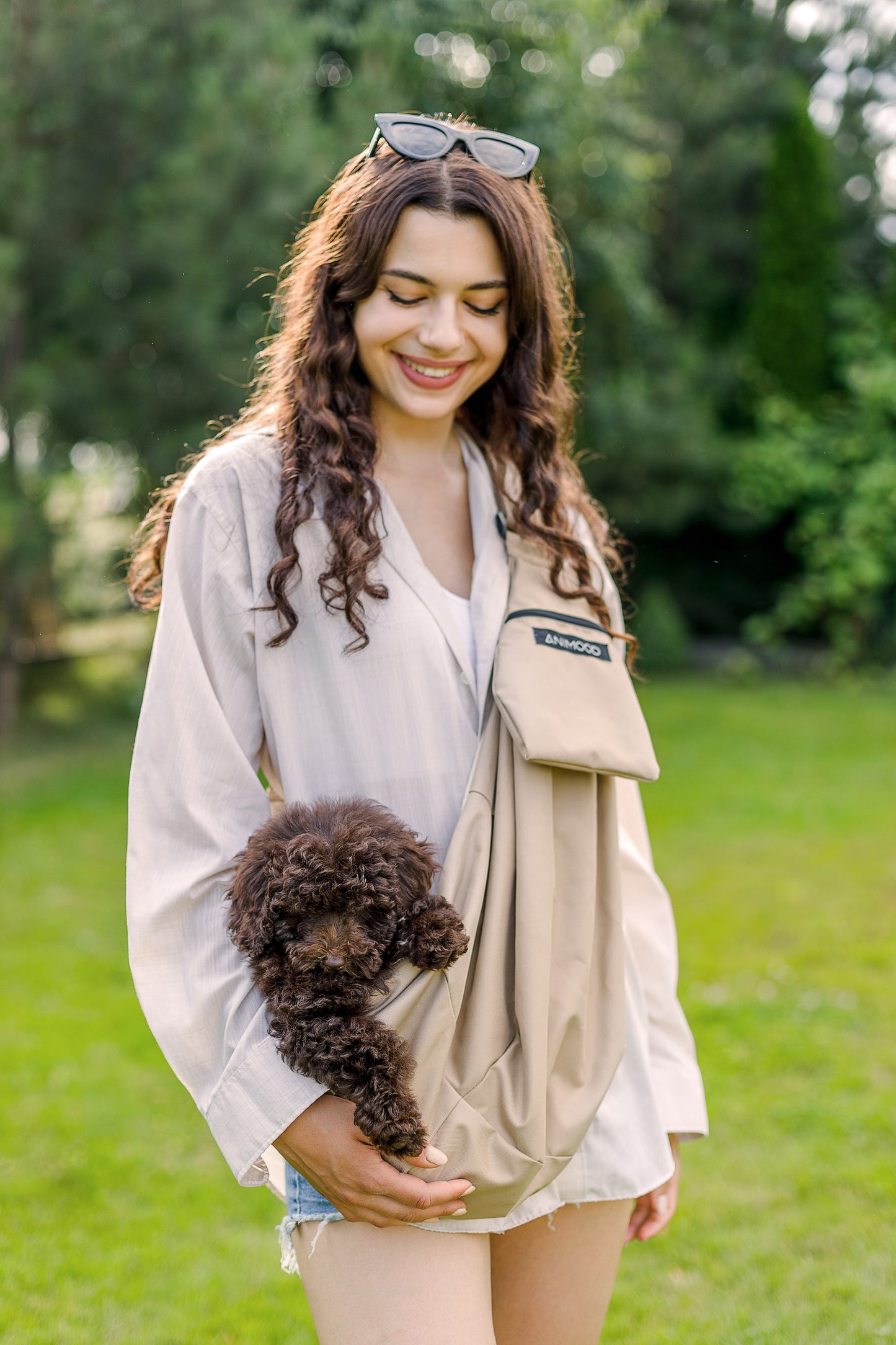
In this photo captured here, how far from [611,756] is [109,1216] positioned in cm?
302

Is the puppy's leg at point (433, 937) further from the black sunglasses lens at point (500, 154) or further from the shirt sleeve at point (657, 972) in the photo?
the black sunglasses lens at point (500, 154)

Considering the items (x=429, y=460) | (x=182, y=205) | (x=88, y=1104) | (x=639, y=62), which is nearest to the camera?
(x=429, y=460)

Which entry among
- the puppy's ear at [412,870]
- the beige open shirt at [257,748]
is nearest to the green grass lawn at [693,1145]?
the beige open shirt at [257,748]

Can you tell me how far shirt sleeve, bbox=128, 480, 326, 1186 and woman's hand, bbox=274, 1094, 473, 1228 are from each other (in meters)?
0.03

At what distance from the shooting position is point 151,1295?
136 inches

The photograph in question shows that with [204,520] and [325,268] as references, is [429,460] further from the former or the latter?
[204,520]

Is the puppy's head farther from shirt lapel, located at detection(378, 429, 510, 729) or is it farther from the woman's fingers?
the woman's fingers

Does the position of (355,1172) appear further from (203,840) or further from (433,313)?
(433,313)

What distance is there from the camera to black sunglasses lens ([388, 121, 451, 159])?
5.99 feet

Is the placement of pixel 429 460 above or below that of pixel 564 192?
below

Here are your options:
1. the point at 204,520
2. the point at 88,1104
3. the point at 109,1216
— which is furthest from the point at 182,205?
the point at 204,520

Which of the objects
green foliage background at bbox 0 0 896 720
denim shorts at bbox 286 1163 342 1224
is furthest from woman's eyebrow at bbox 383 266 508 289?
green foliage background at bbox 0 0 896 720

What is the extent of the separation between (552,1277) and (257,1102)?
642 mm

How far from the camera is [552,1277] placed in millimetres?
1834
